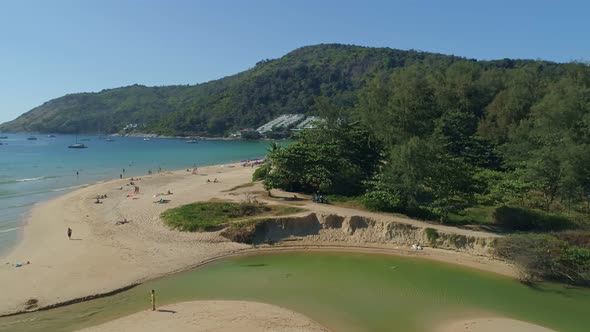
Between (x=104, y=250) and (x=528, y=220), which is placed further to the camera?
(x=528, y=220)

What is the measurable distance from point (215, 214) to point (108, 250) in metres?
9.19

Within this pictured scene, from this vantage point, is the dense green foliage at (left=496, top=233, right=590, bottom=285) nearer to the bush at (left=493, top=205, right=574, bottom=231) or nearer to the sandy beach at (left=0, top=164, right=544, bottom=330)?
the sandy beach at (left=0, top=164, right=544, bottom=330)

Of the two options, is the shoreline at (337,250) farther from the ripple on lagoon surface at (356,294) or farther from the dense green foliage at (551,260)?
the dense green foliage at (551,260)

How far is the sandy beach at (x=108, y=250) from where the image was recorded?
23500mm

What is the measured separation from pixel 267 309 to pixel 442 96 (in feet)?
191

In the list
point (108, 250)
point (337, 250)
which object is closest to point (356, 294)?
point (337, 250)

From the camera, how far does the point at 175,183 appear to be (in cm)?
5791

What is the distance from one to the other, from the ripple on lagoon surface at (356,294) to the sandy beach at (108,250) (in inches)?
55.8

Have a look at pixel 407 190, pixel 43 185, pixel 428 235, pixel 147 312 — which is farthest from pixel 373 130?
pixel 43 185

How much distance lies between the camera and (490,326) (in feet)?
63.7

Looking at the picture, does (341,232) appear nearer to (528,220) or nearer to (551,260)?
(551,260)

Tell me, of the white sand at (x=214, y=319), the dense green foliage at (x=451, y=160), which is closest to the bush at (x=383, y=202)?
the dense green foliage at (x=451, y=160)

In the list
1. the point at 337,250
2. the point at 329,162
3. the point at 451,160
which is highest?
the point at 451,160

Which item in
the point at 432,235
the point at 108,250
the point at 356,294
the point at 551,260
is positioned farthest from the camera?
the point at 432,235
